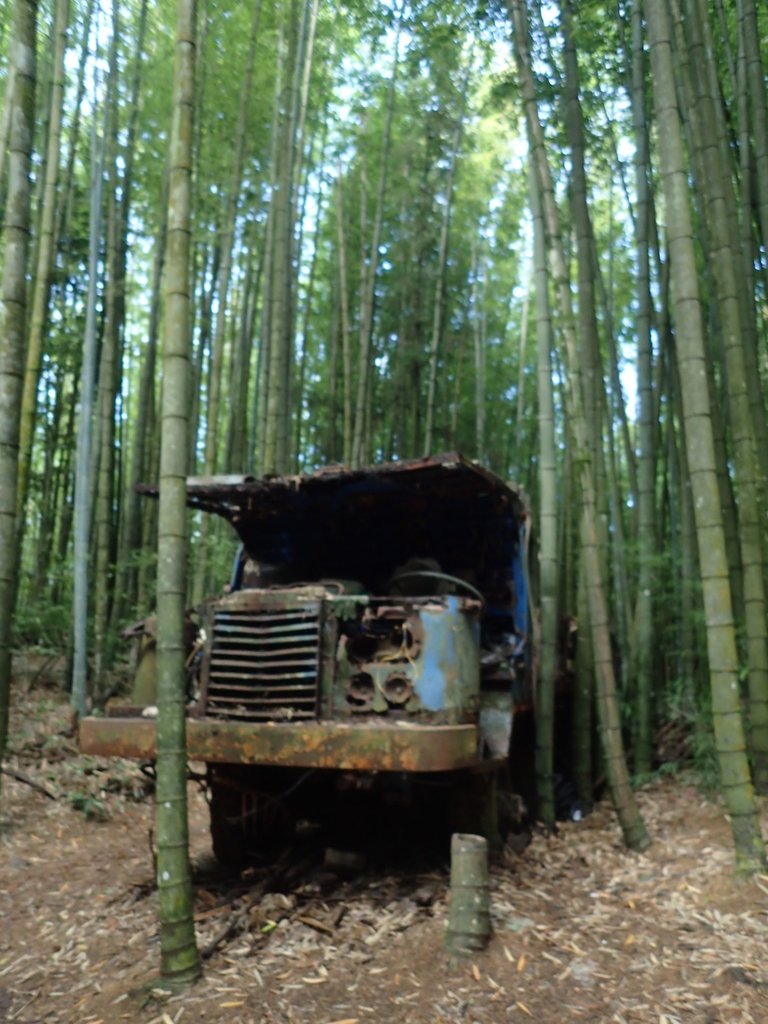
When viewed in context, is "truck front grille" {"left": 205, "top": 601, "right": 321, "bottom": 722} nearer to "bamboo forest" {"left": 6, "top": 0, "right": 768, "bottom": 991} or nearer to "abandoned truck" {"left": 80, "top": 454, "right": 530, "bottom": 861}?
"abandoned truck" {"left": 80, "top": 454, "right": 530, "bottom": 861}

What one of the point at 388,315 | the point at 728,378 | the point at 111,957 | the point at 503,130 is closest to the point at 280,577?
the point at 111,957

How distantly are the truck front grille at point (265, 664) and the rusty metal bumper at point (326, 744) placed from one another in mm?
111

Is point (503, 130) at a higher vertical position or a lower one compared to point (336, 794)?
higher

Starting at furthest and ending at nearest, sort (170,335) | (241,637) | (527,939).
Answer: (241,637) → (527,939) → (170,335)

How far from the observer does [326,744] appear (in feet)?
10.2

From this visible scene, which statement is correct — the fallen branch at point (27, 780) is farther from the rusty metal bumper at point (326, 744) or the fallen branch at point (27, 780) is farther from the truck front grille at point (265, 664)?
the truck front grille at point (265, 664)

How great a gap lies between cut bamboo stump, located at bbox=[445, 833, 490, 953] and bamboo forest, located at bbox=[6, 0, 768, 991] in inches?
25.9

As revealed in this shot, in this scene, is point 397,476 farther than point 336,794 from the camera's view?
No

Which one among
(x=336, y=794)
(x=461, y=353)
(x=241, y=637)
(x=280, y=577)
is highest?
(x=461, y=353)

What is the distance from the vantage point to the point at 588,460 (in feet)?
13.3

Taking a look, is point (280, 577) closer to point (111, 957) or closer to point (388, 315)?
point (111, 957)

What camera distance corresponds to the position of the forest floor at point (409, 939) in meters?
2.49

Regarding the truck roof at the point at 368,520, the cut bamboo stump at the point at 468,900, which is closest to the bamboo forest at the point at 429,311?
the truck roof at the point at 368,520

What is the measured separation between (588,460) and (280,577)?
5.78 ft
